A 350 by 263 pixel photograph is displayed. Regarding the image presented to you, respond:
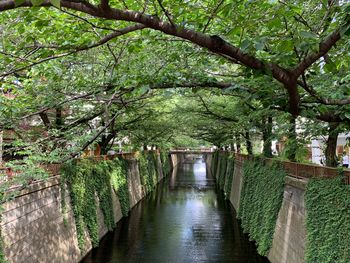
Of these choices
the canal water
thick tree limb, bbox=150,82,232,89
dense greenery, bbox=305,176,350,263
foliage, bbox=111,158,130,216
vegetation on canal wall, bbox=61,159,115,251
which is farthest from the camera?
foliage, bbox=111,158,130,216

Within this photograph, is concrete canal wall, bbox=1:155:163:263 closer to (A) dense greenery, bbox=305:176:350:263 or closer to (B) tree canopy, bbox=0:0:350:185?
(B) tree canopy, bbox=0:0:350:185

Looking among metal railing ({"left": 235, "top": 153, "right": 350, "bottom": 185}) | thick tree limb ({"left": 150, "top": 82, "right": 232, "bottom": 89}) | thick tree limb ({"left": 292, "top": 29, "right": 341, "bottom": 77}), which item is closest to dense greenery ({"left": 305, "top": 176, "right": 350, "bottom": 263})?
metal railing ({"left": 235, "top": 153, "right": 350, "bottom": 185})

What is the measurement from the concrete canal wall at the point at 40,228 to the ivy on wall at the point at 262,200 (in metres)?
8.12

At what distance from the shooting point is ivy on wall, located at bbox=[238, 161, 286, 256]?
14320 mm

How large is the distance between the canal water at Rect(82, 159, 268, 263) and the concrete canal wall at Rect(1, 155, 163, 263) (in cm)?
181

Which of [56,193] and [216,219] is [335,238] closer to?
[56,193]

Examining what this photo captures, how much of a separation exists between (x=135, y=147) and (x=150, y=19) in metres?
30.0

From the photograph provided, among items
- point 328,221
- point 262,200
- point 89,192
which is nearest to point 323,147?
point 262,200

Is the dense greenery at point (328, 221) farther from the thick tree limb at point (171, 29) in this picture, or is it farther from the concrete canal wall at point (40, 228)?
the concrete canal wall at point (40, 228)

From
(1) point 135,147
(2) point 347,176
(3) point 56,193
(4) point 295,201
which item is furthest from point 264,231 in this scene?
(1) point 135,147

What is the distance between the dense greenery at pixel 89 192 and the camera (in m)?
14.8

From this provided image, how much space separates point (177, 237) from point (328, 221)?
1118 cm

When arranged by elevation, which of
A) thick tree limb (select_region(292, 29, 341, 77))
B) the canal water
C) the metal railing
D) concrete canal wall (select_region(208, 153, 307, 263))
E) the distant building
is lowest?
the canal water

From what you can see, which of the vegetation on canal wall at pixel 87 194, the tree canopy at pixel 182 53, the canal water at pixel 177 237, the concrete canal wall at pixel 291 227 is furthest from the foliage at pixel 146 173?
the concrete canal wall at pixel 291 227
